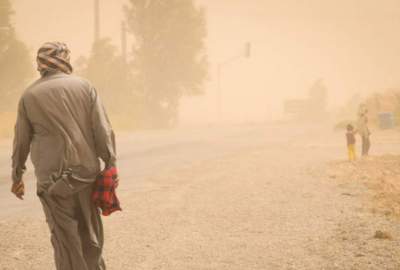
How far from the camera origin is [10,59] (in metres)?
29.2

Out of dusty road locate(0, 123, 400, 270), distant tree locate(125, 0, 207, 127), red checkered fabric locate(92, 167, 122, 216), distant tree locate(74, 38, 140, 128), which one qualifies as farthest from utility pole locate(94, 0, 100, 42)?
red checkered fabric locate(92, 167, 122, 216)

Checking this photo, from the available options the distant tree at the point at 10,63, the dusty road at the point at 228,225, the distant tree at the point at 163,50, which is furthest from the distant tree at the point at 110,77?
the dusty road at the point at 228,225

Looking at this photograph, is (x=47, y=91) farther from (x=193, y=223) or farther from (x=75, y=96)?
(x=193, y=223)

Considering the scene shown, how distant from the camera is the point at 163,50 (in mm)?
38156

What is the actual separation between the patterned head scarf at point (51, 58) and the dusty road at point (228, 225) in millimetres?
2513

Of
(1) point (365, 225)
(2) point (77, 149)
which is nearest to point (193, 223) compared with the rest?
(1) point (365, 225)

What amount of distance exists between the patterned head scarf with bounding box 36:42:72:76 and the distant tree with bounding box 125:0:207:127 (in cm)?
3271

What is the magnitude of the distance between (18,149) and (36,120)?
309 millimetres

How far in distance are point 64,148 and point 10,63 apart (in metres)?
27.1

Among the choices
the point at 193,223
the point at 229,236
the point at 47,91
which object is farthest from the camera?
the point at 193,223

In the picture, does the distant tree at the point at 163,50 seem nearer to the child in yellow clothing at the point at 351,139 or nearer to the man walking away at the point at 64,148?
the child in yellow clothing at the point at 351,139

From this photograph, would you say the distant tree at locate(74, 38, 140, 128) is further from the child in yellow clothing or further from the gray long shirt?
the gray long shirt

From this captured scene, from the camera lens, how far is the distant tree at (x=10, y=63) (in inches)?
1121

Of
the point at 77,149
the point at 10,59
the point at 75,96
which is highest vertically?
the point at 10,59
